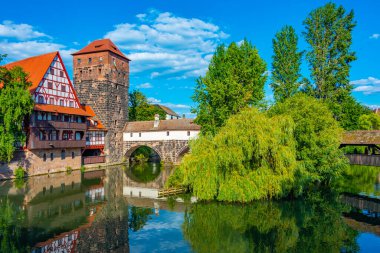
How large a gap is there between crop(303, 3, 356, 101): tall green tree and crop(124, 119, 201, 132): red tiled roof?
1786 cm

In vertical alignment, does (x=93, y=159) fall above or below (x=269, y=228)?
above

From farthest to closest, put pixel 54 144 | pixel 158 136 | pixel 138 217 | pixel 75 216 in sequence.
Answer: pixel 158 136 → pixel 54 144 → pixel 75 216 → pixel 138 217

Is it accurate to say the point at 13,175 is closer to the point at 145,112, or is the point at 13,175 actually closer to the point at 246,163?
the point at 246,163

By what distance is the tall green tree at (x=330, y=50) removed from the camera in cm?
3522

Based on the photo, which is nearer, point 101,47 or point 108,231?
point 108,231

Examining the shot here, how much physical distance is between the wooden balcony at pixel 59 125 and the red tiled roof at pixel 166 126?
1013 centimetres

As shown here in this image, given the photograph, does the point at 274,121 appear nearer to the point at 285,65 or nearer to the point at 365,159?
the point at 365,159

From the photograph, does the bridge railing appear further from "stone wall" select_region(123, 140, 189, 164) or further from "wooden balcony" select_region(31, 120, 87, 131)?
"wooden balcony" select_region(31, 120, 87, 131)

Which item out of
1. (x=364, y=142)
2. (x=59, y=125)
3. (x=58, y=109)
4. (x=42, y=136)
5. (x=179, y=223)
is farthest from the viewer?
(x=59, y=125)

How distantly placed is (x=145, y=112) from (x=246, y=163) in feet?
145

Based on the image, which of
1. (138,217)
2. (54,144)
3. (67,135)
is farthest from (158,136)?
(138,217)

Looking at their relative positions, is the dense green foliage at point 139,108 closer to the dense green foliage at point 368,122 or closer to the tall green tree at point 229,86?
the tall green tree at point 229,86

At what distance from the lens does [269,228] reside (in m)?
16.2

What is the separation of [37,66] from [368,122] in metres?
53.6
